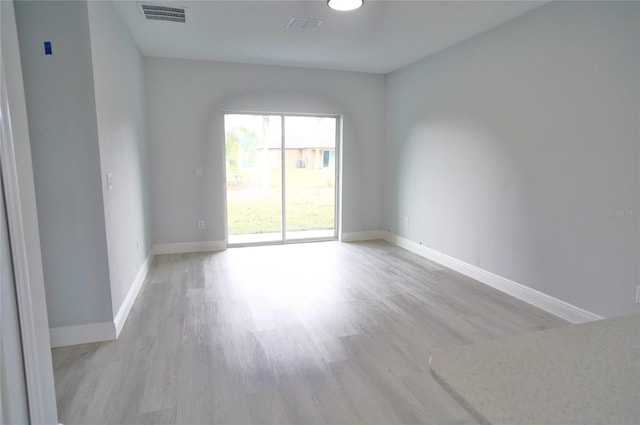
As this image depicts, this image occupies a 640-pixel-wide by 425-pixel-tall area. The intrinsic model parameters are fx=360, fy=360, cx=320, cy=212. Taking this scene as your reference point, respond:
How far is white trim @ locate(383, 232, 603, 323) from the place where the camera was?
301cm

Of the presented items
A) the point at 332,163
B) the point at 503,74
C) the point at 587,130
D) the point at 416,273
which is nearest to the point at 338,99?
the point at 332,163

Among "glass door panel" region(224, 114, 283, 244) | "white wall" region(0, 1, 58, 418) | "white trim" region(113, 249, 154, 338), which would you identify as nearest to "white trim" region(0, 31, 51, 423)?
"white wall" region(0, 1, 58, 418)

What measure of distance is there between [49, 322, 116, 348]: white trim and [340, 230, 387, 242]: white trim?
12.6 feet

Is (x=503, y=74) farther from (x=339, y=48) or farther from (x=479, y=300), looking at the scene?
(x=479, y=300)

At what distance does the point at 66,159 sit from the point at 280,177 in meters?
3.37

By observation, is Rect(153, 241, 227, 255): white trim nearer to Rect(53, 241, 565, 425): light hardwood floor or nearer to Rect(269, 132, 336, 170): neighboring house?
Rect(53, 241, 565, 425): light hardwood floor

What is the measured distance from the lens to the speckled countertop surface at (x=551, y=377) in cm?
60

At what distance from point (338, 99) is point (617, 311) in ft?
14.2

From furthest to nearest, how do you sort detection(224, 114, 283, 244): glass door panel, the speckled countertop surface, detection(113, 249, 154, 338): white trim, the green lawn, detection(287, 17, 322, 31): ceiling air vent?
1. the green lawn
2. detection(224, 114, 283, 244): glass door panel
3. detection(287, 17, 322, 31): ceiling air vent
4. detection(113, 249, 154, 338): white trim
5. the speckled countertop surface

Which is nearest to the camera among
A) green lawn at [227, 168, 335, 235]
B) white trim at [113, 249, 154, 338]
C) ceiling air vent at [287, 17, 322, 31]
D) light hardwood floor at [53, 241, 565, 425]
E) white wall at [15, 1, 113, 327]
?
light hardwood floor at [53, 241, 565, 425]

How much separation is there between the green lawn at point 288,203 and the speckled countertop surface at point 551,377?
16.4 feet

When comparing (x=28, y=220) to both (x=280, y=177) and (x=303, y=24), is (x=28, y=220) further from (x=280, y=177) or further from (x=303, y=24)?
(x=280, y=177)

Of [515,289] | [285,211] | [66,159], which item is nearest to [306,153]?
[285,211]

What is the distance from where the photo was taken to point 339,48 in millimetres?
4418
